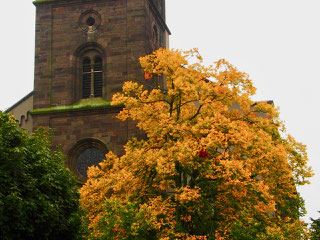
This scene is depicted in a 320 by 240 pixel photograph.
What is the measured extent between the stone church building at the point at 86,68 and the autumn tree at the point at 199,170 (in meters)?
7.14

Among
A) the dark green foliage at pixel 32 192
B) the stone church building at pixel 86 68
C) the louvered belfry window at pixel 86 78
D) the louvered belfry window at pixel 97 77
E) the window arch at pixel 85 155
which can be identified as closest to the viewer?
the dark green foliage at pixel 32 192

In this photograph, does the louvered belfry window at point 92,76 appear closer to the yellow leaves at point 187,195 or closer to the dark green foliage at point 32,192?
the dark green foliage at point 32,192

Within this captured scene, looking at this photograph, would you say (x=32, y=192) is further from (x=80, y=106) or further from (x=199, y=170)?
(x=80, y=106)

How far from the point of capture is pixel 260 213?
22547mm

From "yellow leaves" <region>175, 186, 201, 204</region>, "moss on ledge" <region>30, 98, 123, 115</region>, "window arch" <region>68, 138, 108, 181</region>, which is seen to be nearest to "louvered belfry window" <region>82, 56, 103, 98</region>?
"moss on ledge" <region>30, 98, 123, 115</region>

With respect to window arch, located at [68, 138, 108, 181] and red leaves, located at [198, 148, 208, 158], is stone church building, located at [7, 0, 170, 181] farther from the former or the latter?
red leaves, located at [198, 148, 208, 158]

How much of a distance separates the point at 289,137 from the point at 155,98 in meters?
6.12

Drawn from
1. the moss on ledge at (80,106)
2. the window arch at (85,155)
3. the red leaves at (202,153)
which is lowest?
the red leaves at (202,153)

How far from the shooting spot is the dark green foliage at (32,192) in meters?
17.8

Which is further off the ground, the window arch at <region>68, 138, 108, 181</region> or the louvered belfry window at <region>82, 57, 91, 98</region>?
the louvered belfry window at <region>82, 57, 91, 98</region>

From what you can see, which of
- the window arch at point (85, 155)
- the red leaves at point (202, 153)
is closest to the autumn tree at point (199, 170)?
the red leaves at point (202, 153)

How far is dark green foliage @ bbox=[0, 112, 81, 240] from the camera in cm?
1778

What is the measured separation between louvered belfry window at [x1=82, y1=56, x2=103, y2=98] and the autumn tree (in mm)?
9039

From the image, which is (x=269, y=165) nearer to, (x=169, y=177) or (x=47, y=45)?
(x=169, y=177)
